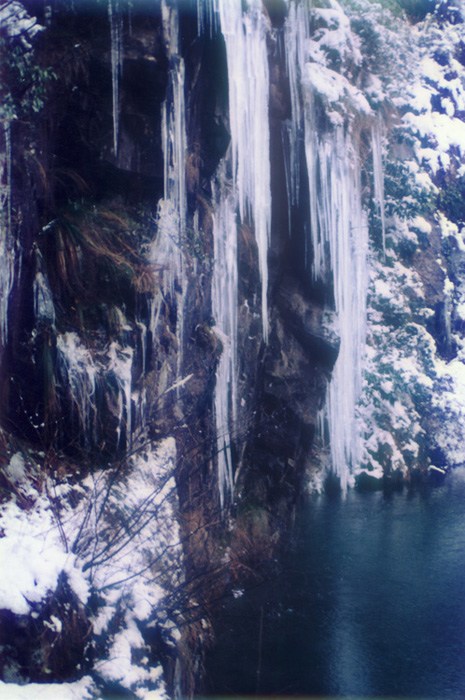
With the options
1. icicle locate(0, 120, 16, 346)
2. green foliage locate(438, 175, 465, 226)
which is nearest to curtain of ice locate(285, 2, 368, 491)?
icicle locate(0, 120, 16, 346)

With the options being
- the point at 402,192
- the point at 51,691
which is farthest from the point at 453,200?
the point at 51,691

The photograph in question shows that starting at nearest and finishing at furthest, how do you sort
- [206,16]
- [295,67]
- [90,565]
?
[90,565], [206,16], [295,67]

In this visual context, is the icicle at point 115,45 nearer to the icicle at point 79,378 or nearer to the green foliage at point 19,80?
the green foliage at point 19,80

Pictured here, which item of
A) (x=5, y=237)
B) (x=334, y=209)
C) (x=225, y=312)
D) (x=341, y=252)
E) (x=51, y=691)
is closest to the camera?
(x=51, y=691)

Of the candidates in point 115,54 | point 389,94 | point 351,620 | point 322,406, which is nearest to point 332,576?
point 351,620

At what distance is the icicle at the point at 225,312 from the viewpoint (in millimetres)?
10711

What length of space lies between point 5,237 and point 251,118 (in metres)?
6.34

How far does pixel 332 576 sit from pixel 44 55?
9519 mm

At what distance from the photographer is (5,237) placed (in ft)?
20.2

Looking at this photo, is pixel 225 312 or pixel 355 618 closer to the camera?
pixel 225 312

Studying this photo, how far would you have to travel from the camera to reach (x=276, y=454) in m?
13.6

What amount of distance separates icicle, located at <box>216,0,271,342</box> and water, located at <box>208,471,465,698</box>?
187 inches

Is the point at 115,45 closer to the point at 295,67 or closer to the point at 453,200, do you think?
the point at 295,67

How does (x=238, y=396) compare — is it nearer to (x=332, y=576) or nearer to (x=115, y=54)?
(x=332, y=576)
